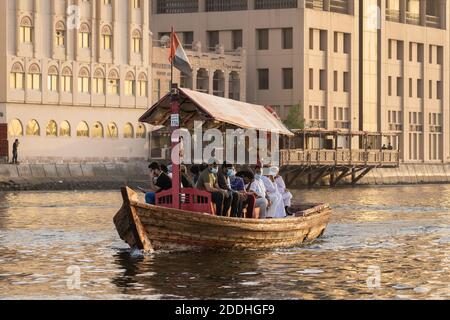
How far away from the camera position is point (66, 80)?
11431 centimetres

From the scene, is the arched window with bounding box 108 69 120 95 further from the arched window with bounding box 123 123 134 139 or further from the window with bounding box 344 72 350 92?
the window with bounding box 344 72 350 92

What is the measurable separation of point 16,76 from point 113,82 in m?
11.6

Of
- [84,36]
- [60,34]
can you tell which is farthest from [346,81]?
[60,34]

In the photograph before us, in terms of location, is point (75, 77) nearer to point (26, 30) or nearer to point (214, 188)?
point (26, 30)

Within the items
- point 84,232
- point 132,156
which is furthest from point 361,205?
point 132,156

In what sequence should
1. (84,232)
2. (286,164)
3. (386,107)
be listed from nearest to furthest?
1. (84,232)
2. (286,164)
3. (386,107)

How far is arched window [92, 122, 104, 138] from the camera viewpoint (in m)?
116

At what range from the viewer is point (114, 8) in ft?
390

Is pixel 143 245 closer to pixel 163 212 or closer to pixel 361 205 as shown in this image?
pixel 163 212

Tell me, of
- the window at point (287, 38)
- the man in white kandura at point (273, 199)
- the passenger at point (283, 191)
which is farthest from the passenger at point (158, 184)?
the window at point (287, 38)

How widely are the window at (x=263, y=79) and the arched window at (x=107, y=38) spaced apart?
2152 cm

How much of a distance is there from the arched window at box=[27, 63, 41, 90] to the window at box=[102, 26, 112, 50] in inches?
333

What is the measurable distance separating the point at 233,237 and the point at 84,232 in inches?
471

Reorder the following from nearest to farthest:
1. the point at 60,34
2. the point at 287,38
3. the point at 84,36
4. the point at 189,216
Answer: the point at 189,216 < the point at 60,34 < the point at 84,36 < the point at 287,38
